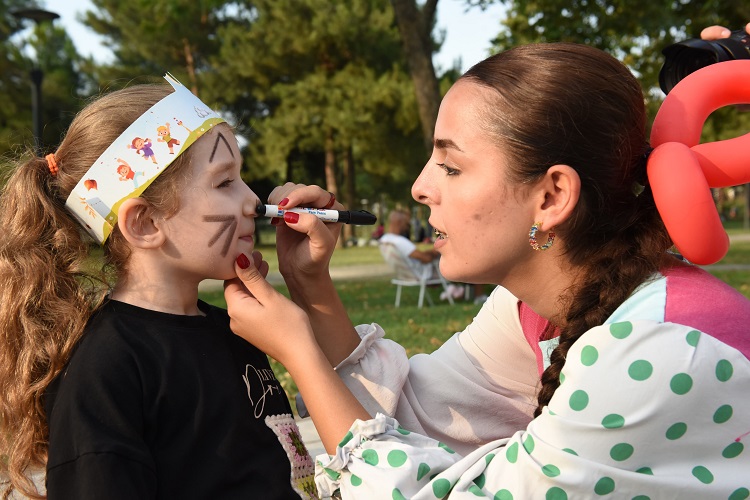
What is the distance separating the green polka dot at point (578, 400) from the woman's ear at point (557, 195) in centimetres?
45

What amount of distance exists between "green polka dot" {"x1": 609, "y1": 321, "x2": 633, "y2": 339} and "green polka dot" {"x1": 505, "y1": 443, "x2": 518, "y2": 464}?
12.6 inches

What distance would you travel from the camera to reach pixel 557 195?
178 centimetres

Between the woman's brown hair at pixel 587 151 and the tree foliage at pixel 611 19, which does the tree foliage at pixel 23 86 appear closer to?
the tree foliage at pixel 611 19

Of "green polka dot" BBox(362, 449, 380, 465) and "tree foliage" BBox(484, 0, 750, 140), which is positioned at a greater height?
"green polka dot" BBox(362, 449, 380, 465)

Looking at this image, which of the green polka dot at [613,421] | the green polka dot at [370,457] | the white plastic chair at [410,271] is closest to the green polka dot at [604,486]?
the green polka dot at [613,421]

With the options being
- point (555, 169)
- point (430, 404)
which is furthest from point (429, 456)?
point (555, 169)

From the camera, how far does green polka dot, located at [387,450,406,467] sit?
5.26ft

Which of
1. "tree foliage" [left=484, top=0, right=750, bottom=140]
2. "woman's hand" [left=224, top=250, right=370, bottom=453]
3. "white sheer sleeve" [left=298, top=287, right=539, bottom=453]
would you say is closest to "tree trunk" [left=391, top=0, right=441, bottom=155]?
"tree foliage" [left=484, top=0, right=750, bottom=140]

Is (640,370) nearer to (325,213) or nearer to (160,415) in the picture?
(325,213)

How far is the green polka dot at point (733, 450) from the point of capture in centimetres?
153

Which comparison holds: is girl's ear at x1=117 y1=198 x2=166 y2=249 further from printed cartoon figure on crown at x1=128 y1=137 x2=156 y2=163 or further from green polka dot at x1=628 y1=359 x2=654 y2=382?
green polka dot at x1=628 y1=359 x2=654 y2=382

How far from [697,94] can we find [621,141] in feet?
0.69

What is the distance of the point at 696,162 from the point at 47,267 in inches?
63.7

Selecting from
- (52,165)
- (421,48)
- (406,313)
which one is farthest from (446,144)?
(421,48)
